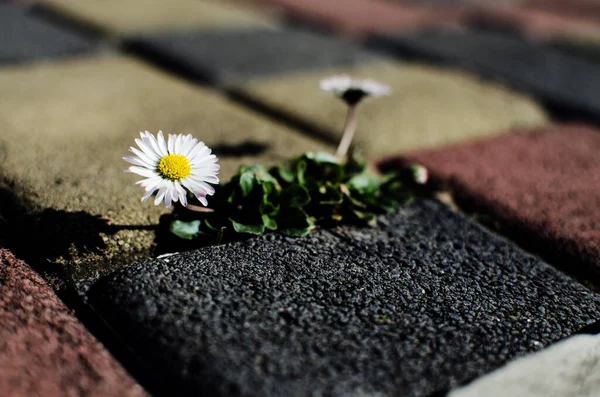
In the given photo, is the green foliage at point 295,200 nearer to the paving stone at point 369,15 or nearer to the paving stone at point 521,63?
the paving stone at point 521,63

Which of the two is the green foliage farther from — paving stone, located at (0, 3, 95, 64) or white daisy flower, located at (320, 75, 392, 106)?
paving stone, located at (0, 3, 95, 64)

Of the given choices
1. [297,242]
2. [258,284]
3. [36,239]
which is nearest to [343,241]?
[297,242]

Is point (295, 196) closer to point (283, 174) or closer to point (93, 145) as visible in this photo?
point (283, 174)

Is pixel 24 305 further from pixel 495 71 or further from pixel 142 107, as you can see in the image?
pixel 495 71

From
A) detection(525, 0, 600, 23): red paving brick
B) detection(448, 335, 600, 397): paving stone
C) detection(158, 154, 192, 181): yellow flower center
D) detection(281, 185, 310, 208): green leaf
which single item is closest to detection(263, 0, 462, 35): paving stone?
detection(525, 0, 600, 23): red paving brick

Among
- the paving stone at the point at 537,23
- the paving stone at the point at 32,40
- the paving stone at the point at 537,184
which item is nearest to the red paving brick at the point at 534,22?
the paving stone at the point at 537,23
